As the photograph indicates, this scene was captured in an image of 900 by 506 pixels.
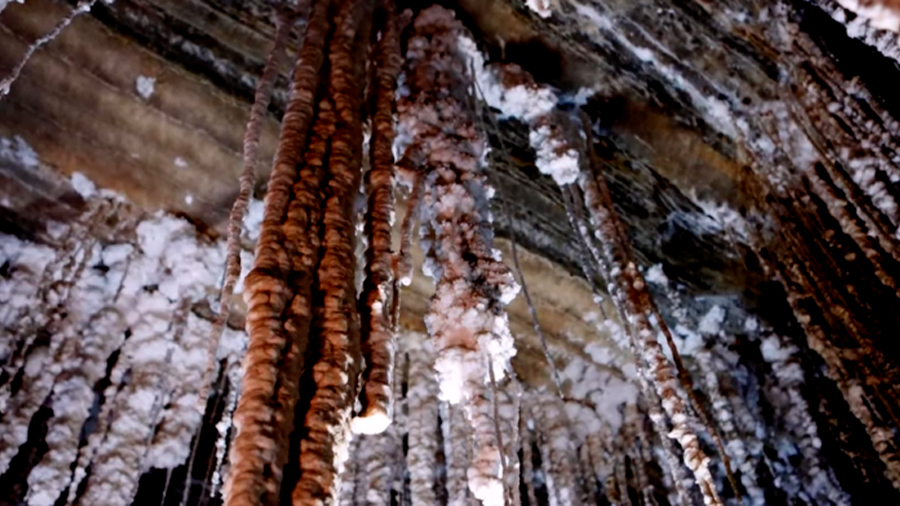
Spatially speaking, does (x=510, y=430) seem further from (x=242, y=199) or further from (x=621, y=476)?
(x=242, y=199)

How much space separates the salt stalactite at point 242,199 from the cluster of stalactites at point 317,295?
66 millimetres

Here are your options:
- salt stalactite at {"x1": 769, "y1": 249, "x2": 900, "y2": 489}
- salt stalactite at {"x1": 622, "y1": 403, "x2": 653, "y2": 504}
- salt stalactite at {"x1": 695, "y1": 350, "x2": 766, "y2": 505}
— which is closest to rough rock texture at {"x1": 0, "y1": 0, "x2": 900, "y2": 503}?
salt stalactite at {"x1": 769, "y1": 249, "x2": 900, "y2": 489}

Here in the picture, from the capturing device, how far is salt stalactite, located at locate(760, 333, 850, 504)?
311cm

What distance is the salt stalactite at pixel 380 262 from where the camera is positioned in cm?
145

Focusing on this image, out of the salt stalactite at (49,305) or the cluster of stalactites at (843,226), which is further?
the salt stalactite at (49,305)

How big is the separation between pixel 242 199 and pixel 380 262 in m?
0.35

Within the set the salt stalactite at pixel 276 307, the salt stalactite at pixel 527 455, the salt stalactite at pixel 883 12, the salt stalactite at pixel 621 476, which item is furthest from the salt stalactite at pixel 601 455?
the salt stalactite at pixel 883 12

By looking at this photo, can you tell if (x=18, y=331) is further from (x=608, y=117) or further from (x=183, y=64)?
(x=608, y=117)

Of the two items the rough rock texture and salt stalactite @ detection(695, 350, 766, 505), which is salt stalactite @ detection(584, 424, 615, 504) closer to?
salt stalactite @ detection(695, 350, 766, 505)

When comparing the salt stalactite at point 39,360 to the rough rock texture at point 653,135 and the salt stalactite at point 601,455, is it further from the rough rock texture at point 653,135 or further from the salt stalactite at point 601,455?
the salt stalactite at point 601,455

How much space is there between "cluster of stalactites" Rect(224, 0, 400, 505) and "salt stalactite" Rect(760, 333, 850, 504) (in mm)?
2158

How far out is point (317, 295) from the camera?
1568 mm

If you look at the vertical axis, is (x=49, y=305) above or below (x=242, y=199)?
above

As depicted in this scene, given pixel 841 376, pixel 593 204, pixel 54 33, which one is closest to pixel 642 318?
pixel 593 204
